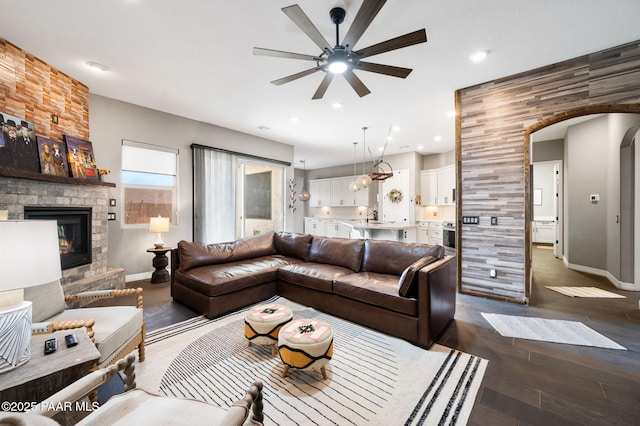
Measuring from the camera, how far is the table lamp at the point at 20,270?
3.40 ft

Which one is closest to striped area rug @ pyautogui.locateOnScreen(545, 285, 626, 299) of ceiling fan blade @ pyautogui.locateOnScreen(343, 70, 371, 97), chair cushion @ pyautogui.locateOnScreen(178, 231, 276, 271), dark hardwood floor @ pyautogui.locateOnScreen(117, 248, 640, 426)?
dark hardwood floor @ pyautogui.locateOnScreen(117, 248, 640, 426)

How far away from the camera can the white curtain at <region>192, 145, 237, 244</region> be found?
5.00 m

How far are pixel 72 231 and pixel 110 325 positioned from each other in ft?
8.59

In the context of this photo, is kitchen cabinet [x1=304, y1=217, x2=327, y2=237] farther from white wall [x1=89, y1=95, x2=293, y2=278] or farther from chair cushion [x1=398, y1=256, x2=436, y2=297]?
chair cushion [x1=398, y1=256, x2=436, y2=297]

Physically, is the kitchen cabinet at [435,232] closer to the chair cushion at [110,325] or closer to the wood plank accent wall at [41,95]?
the chair cushion at [110,325]

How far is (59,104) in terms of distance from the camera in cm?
338

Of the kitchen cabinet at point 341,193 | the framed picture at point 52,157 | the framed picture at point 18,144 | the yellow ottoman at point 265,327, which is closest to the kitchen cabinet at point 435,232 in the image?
the kitchen cabinet at point 341,193

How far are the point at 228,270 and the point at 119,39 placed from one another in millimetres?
2802

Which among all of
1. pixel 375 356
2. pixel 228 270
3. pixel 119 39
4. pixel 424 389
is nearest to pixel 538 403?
pixel 424 389

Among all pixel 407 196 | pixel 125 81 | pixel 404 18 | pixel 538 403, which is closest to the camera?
pixel 538 403

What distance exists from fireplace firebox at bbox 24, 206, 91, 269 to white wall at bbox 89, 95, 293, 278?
57 centimetres

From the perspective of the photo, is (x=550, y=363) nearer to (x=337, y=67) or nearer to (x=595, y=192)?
(x=337, y=67)

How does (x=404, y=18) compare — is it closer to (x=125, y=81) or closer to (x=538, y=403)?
(x=538, y=403)

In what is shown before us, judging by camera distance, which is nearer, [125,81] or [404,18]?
[404,18]
